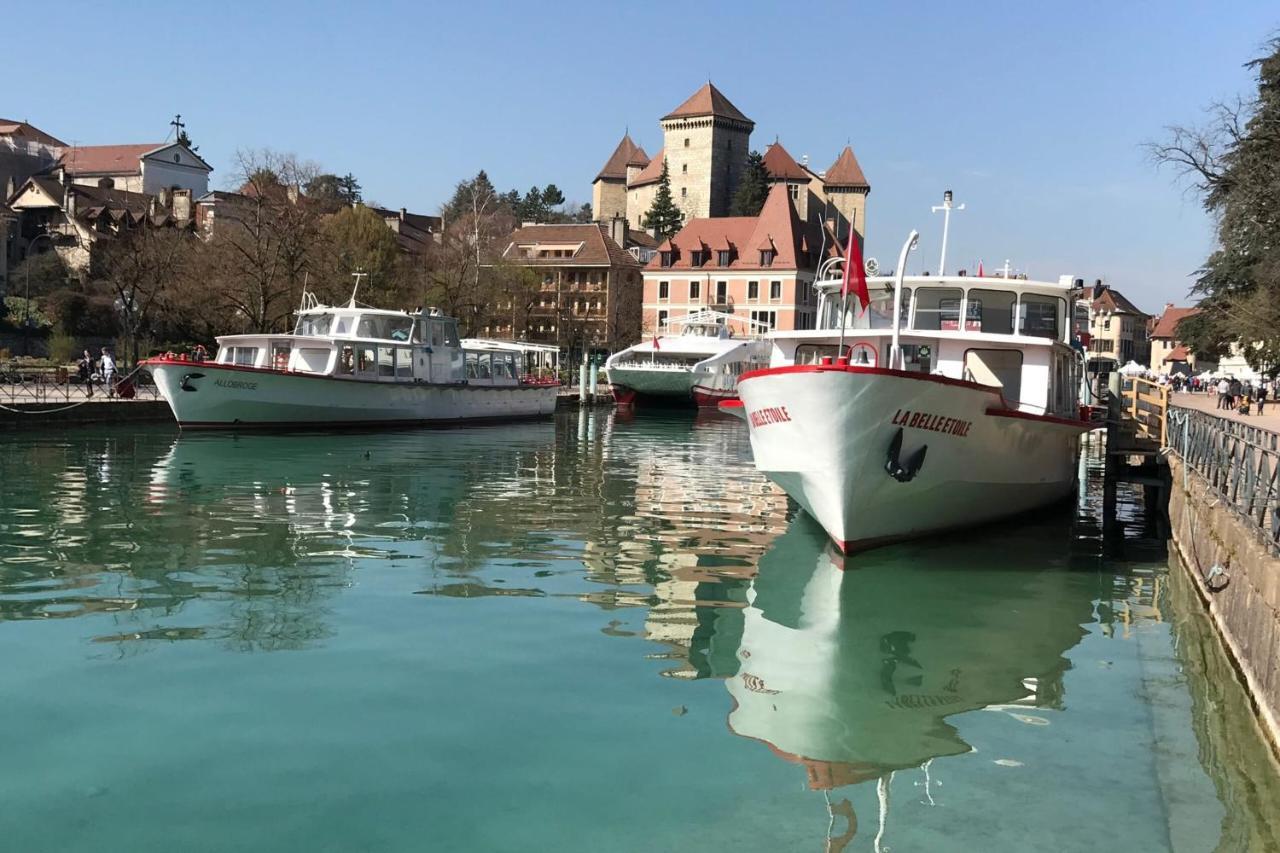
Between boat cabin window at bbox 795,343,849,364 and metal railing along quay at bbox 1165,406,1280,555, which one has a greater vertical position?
boat cabin window at bbox 795,343,849,364

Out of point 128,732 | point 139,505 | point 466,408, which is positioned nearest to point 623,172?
point 466,408

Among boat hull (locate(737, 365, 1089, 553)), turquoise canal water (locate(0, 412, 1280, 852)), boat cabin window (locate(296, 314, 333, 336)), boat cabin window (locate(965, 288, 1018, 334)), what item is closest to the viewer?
turquoise canal water (locate(0, 412, 1280, 852))

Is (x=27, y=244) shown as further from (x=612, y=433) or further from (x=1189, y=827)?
(x=1189, y=827)

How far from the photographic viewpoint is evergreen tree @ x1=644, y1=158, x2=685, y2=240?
12669cm

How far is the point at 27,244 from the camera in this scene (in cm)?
8969

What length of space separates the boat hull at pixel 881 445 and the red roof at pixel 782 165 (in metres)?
118

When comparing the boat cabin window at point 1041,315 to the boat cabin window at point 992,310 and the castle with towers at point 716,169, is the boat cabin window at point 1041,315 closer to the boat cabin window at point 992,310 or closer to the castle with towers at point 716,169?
the boat cabin window at point 992,310

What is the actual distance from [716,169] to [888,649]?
122820mm

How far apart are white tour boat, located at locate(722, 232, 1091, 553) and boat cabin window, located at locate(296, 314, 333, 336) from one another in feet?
72.6

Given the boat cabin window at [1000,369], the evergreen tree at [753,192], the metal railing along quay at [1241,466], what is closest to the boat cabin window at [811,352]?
the boat cabin window at [1000,369]

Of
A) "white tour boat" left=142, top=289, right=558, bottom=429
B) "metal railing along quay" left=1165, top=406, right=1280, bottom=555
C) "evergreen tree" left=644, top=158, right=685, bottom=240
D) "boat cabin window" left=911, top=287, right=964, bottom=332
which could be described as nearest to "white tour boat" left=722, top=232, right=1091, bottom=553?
"boat cabin window" left=911, top=287, right=964, bottom=332

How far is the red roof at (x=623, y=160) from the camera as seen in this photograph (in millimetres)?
147375

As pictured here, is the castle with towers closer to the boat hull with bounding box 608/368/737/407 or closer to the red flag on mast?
the boat hull with bounding box 608/368/737/407

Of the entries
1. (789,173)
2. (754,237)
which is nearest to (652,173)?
(789,173)
